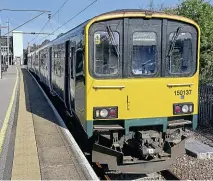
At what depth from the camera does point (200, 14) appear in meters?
14.4

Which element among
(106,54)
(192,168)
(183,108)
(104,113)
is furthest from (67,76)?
(192,168)

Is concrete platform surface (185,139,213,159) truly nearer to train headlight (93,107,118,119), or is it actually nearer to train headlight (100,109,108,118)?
train headlight (93,107,118,119)

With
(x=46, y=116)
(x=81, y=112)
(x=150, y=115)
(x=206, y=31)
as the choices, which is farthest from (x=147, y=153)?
(x=206, y=31)

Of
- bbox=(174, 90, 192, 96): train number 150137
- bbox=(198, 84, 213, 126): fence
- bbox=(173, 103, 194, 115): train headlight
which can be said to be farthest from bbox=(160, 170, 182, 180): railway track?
bbox=(198, 84, 213, 126): fence

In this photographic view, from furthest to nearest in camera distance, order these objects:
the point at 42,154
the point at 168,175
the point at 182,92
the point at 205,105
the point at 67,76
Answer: the point at 205,105 < the point at 67,76 < the point at 168,175 < the point at 182,92 < the point at 42,154

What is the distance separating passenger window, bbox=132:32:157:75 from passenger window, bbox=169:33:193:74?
365 mm

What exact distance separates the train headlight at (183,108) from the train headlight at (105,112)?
46.8 inches

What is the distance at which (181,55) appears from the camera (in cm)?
683

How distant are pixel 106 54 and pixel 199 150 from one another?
135 inches

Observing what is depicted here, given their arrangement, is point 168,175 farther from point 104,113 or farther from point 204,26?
point 204,26

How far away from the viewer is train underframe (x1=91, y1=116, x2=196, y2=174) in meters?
6.44

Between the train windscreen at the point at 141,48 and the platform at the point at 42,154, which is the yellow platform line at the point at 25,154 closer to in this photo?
the platform at the point at 42,154

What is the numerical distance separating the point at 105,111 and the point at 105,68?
2.53 feet

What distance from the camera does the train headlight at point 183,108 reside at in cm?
673
